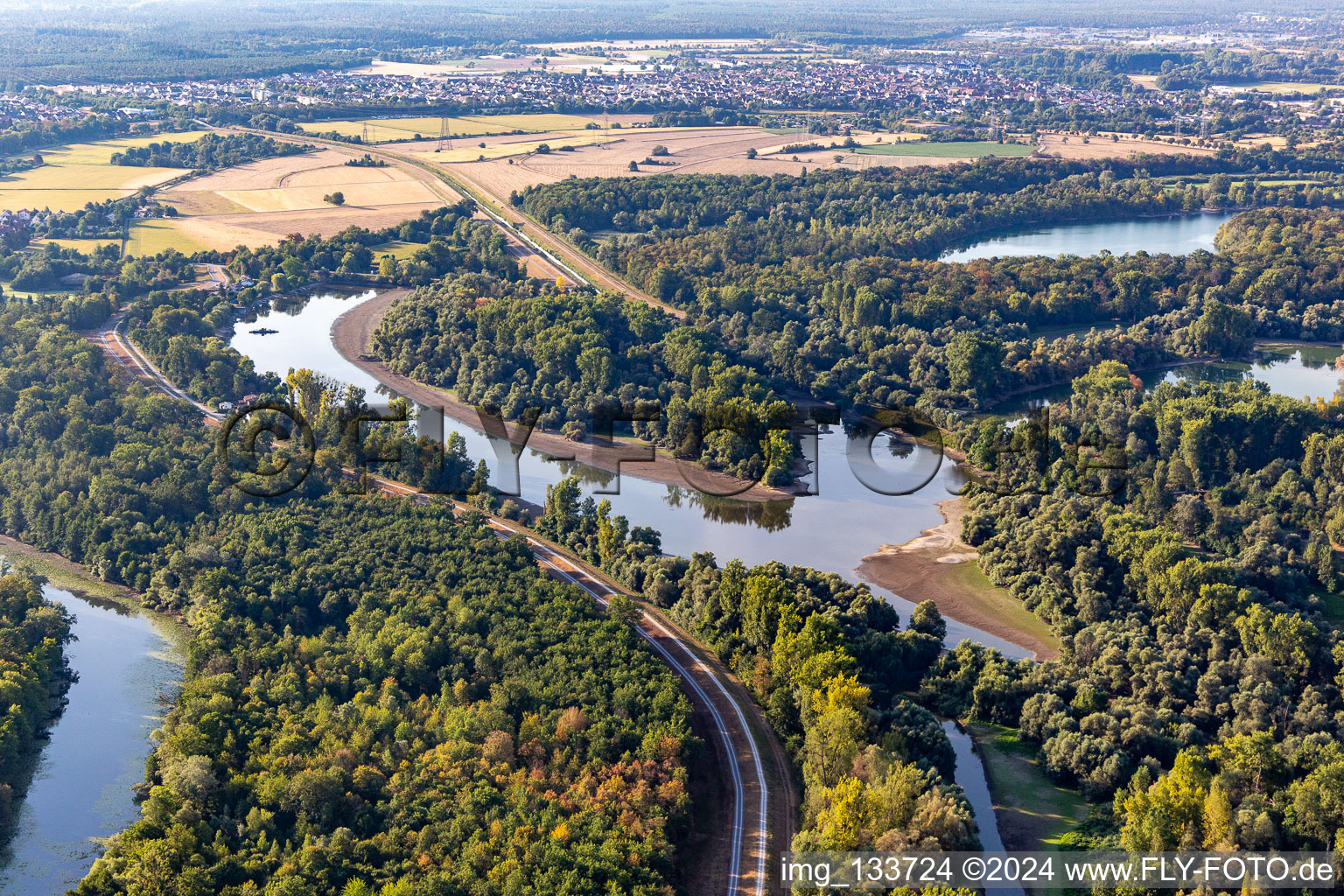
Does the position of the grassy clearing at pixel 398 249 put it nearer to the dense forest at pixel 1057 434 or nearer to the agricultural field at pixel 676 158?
the dense forest at pixel 1057 434

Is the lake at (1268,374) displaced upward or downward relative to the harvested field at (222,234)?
downward

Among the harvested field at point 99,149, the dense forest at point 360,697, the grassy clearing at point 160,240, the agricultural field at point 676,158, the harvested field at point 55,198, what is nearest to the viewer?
the dense forest at point 360,697

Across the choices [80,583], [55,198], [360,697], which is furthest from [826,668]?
[55,198]

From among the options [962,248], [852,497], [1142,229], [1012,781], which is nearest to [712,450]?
[852,497]

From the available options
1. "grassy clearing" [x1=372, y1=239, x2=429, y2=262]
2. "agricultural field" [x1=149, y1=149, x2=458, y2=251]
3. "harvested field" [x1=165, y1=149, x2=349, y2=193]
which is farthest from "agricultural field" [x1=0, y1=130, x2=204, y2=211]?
"grassy clearing" [x1=372, y1=239, x2=429, y2=262]

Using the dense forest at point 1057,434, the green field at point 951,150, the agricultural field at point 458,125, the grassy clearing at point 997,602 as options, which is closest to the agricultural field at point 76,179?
the agricultural field at point 458,125
